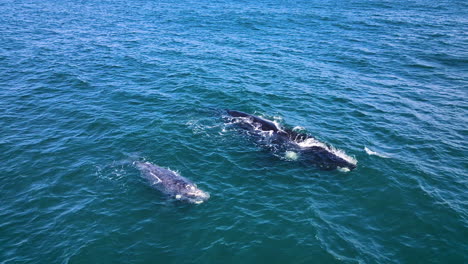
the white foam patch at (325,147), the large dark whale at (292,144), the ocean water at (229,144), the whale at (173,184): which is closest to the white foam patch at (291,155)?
the large dark whale at (292,144)

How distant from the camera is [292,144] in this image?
33156 mm

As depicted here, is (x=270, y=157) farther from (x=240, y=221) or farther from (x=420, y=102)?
(x=420, y=102)

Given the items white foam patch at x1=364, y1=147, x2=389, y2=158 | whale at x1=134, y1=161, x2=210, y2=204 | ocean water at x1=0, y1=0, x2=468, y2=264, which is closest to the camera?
ocean water at x1=0, y1=0, x2=468, y2=264

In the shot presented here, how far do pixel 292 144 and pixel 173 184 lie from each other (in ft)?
43.2

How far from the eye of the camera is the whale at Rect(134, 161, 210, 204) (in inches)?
1046

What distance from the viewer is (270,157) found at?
31922 mm

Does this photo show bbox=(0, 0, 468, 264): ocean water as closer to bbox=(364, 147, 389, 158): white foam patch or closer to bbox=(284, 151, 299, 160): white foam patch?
bbox=(364, 147, 389, 158): white foam patch

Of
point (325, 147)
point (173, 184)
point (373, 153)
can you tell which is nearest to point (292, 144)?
point (325, 147)

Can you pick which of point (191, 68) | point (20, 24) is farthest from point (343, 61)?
point (20, 24)

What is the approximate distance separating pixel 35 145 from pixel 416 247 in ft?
122

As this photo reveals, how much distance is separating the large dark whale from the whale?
9630 mm

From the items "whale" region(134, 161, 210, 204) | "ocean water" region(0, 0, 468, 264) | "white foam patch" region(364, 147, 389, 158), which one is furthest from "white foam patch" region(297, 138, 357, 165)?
"whale" region(134, 161, 210, 204)

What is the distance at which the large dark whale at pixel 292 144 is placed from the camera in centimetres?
3069

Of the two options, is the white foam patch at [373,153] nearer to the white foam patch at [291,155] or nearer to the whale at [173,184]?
the white foam patch at [291,155]
